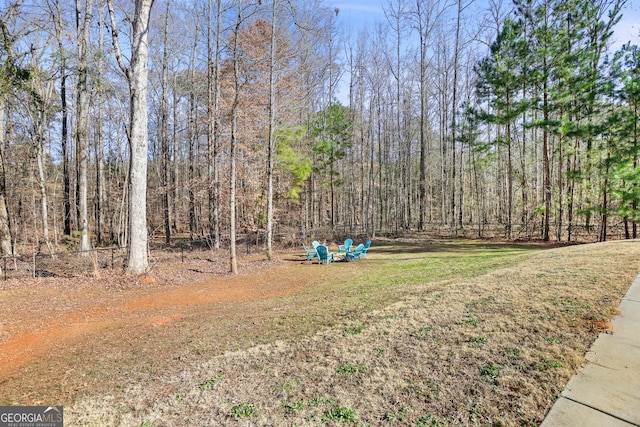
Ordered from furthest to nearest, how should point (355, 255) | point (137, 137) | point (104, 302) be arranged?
point (355, 255) < point (137, 137) < point (104, 302)

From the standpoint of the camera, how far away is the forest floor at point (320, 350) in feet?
8.68

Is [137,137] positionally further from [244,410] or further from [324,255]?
[244,410]

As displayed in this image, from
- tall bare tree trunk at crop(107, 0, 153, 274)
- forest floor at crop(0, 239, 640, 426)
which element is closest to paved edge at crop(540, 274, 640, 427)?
forest floor at crop(0, 239, 640, 426)

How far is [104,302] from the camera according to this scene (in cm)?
679

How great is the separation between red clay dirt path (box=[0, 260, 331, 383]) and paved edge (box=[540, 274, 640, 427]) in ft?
17.9

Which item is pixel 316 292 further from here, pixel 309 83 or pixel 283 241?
pixel 309 83

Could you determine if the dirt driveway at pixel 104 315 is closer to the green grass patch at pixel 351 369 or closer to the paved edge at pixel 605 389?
the green grass patch at pixel 351 369

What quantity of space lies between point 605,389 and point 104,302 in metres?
8.32

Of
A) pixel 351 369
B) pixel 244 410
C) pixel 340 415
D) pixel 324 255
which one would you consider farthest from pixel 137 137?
pixel 340 415

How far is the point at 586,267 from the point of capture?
6.44 meters

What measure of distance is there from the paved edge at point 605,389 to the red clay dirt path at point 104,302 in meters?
5.46

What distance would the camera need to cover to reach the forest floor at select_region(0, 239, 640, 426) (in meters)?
2.64

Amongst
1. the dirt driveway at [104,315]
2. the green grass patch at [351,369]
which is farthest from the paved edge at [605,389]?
the dirt driveway at [104,315]

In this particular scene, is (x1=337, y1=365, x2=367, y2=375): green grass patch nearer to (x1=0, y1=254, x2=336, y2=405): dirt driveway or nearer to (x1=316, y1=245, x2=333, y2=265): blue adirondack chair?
(x1=0, y1=254, x2=336, y2=405): dirt driveway
